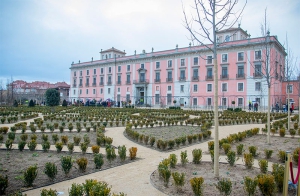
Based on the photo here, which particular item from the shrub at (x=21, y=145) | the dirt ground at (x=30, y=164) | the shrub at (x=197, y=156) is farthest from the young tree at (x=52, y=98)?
the shrub at (x=197, y=156)

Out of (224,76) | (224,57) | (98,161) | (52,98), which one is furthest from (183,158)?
(224,57)

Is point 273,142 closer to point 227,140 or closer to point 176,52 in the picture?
point 227,140

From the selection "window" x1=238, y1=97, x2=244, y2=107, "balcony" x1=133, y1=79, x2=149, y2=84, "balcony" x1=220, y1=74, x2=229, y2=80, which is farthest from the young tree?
"window" x1=238, y1=97, x2=244, y2=107

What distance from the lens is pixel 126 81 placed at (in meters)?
51.6

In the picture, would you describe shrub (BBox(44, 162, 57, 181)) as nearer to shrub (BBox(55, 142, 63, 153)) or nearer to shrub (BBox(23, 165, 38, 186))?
shrub (BBox(23, 165, 38, 186))

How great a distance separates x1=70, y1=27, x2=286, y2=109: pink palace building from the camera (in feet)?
116

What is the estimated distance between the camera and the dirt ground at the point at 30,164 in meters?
5.02

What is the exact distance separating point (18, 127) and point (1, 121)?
12.3 ft

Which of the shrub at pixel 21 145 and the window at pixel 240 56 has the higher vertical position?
the window at pixel 240 56

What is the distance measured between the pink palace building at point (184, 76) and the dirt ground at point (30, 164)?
77.9 ft

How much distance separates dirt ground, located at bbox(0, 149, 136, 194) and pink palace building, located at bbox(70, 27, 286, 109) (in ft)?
77.9

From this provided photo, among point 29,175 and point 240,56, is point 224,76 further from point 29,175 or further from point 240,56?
point 29,175

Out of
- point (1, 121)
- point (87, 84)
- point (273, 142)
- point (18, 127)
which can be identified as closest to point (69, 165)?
point (273, 142)

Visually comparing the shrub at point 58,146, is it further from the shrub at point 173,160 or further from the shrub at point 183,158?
the shrub at point 183,158
